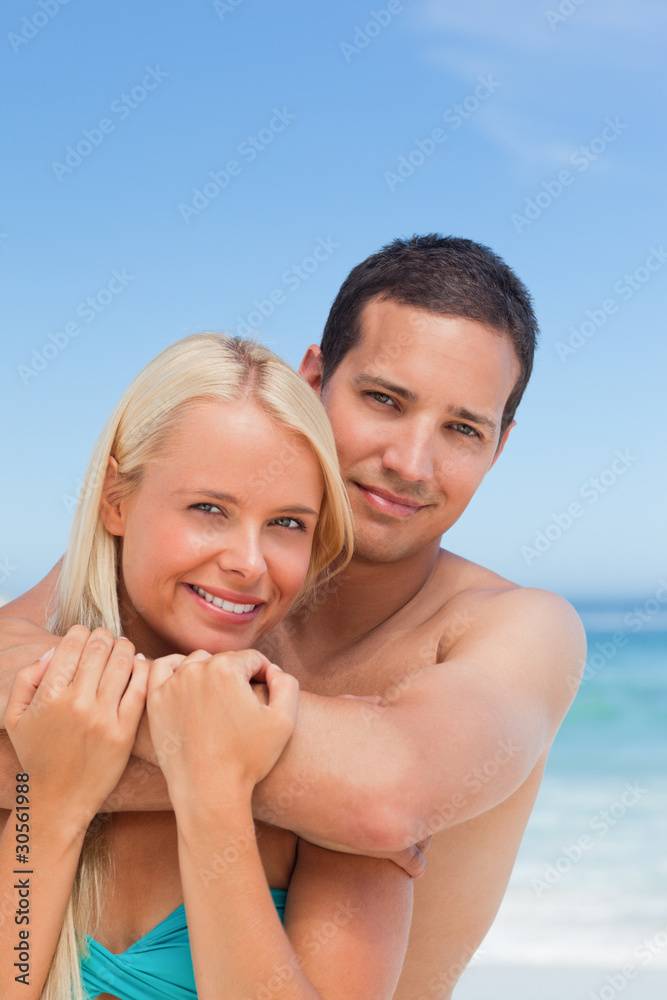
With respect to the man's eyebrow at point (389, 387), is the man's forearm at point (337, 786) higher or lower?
lower

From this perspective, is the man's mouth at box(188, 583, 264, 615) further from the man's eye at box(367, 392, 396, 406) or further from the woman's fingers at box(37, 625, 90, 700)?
the man's eye at box(367, 392, 396, 406)

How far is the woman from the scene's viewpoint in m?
1.93

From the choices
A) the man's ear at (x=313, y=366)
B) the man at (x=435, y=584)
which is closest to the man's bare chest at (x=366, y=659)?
the man at (x=435, y=584)

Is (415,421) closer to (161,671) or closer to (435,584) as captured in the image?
(435,584)

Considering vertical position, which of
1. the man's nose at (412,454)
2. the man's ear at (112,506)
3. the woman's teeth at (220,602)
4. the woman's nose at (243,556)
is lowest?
the woman's teeth at (220,602)

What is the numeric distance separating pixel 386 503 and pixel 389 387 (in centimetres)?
39

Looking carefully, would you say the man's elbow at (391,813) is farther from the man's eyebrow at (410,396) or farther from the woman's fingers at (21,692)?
the man's eyebrow at (410,396)

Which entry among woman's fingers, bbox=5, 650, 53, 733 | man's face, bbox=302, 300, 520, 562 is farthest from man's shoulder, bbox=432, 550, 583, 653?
woman's fingers, bbox=5, 650, 53, 733

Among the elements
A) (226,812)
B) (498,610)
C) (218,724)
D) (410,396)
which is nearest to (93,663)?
(218,724)

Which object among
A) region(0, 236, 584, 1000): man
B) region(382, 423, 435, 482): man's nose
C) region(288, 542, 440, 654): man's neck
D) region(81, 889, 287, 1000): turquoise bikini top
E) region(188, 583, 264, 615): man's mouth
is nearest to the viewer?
region(81, 889, 287, 1000): turquoise bikini top

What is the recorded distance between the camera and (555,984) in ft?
29.8

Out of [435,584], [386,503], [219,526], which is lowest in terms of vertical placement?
[219,526]

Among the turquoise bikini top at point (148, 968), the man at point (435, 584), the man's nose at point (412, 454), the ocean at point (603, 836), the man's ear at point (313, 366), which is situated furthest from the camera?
the ocean at point (603, 836)

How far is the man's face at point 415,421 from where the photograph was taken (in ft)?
10.4
